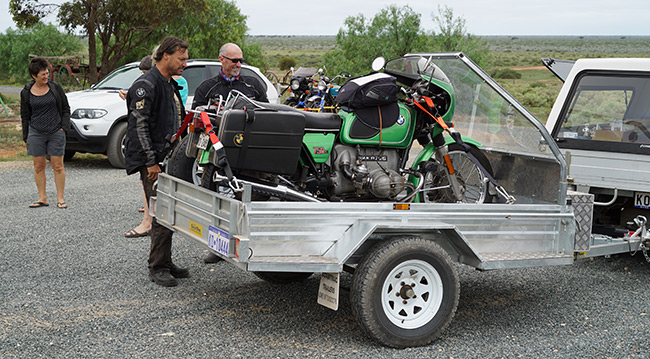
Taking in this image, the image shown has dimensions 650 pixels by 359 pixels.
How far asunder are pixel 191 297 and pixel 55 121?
14.5ft

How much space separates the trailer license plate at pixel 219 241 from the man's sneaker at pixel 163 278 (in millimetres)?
1455

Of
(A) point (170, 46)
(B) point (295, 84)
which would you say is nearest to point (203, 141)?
(A) point (170, 46)

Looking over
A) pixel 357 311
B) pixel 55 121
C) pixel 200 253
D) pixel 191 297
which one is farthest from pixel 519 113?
pixel 55 121

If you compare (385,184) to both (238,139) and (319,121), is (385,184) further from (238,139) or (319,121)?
(238,139)

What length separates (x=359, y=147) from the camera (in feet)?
18.2

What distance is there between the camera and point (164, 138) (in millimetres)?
6043

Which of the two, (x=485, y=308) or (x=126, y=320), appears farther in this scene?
(x=485, y=308)

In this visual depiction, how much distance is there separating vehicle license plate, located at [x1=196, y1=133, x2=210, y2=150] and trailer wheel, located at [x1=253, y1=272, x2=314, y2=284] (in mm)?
1312

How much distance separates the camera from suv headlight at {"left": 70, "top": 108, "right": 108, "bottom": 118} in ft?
39.0

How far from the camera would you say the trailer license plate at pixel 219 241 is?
14.1 feet

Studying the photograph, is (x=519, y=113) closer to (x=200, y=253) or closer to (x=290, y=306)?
(x=290, y=306)

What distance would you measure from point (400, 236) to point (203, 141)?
5.23ft

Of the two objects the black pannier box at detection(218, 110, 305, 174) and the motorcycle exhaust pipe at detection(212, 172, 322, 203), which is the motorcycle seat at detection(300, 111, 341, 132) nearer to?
the black pannier box at detection(218, 110, 305, 174)

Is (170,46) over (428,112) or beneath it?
over
